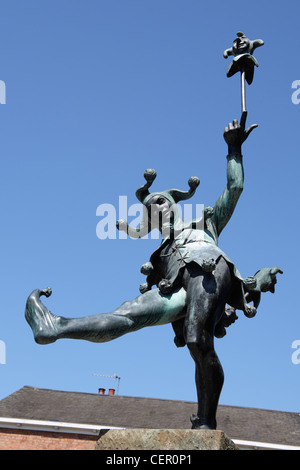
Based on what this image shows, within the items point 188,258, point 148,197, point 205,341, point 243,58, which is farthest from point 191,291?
point 243,58

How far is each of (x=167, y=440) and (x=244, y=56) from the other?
134 inches

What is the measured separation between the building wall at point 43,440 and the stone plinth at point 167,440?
16.6m

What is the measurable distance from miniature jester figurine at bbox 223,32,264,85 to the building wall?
55.2 feet

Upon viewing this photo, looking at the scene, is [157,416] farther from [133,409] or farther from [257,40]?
A: [257,40]

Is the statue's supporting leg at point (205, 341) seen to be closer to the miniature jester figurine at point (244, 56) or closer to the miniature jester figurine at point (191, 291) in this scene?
the miniature jester figurine at point (191, 291)

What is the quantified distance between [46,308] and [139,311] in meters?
0.70

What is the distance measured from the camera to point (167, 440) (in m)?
3.52

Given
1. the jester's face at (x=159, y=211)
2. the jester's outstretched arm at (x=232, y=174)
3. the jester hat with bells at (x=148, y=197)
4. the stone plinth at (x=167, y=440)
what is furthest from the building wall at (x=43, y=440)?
the stone plinth at (x=167, y=440)

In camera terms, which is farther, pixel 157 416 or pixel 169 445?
pixel 157 416

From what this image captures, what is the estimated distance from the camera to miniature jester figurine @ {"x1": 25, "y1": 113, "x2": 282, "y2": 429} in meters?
3.93

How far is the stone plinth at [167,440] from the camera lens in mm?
3469

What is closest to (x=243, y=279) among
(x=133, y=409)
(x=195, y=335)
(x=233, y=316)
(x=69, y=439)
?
(x=233, y=316)

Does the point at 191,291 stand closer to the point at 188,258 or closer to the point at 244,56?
the point at 188,258
